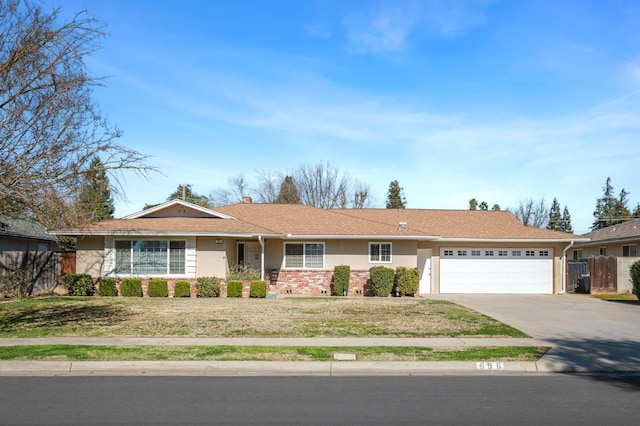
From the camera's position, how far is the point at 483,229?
91.5ft

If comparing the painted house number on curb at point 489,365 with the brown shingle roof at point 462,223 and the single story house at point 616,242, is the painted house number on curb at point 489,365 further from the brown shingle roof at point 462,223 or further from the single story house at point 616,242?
the single story house at point 616,242

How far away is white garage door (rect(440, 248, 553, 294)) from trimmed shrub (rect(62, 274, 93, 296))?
15.5 m

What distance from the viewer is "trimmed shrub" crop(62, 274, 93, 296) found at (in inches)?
920

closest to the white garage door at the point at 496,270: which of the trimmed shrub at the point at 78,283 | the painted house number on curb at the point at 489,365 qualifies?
the trimmed shrub at the point at 78,283

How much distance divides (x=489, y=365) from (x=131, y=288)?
16696mm

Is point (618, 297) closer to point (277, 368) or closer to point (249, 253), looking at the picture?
point (249, 253)

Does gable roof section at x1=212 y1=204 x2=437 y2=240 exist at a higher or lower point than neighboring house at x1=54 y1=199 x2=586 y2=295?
higher

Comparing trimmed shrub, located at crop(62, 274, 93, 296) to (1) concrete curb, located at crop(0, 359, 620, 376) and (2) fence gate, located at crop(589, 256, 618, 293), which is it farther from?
(2) fence gate, located at crop(589, 256, 618, 293)

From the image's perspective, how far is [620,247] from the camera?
31391 mm

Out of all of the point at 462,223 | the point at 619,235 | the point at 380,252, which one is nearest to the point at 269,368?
the point at 380,252

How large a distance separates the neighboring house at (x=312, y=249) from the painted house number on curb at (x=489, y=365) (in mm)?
14354

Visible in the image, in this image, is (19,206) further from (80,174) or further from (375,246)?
(375,246)

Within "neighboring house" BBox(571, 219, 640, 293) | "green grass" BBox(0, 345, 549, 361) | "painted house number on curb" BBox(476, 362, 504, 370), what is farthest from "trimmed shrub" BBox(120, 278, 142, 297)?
"neighboring house" BBox(571, 219, 640, 293)

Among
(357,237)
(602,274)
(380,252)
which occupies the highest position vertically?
(357,237)
